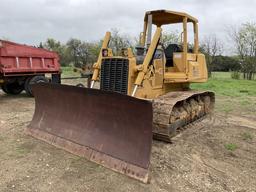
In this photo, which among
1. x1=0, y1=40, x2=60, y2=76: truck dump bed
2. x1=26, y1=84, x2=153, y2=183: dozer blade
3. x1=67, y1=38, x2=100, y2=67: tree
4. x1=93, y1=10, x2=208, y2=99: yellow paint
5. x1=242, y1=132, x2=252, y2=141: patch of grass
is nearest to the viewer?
x1=26, y1=84, x2=153, y2=183: dozer blade

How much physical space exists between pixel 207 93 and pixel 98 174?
443 centimetres

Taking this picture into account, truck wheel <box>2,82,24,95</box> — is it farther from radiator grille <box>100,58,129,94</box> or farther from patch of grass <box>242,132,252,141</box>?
patch of grass <box>242,132,252,141</box>

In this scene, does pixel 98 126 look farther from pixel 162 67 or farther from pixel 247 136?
pixel 247 136

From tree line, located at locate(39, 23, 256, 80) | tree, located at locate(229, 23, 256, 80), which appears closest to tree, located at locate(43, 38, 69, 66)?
tree line, located at locate(39, 23, 256, 80)

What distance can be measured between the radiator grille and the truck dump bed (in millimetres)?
5043

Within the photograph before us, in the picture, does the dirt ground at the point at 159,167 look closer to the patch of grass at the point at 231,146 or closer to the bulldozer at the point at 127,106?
the patch of grass at the point at 231,146

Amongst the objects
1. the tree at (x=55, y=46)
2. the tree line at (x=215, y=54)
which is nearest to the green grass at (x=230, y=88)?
the tree line at (x=215, y=54)

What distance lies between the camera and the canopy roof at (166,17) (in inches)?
243

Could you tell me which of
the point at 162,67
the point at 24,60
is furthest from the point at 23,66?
the point at 162,67

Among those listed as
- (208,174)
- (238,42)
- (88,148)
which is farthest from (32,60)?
(238,42)

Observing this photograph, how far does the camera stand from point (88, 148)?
4.66 meters

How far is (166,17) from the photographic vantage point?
654cm

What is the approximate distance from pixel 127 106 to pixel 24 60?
684cm

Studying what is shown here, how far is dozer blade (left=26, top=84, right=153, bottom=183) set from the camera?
410cm
